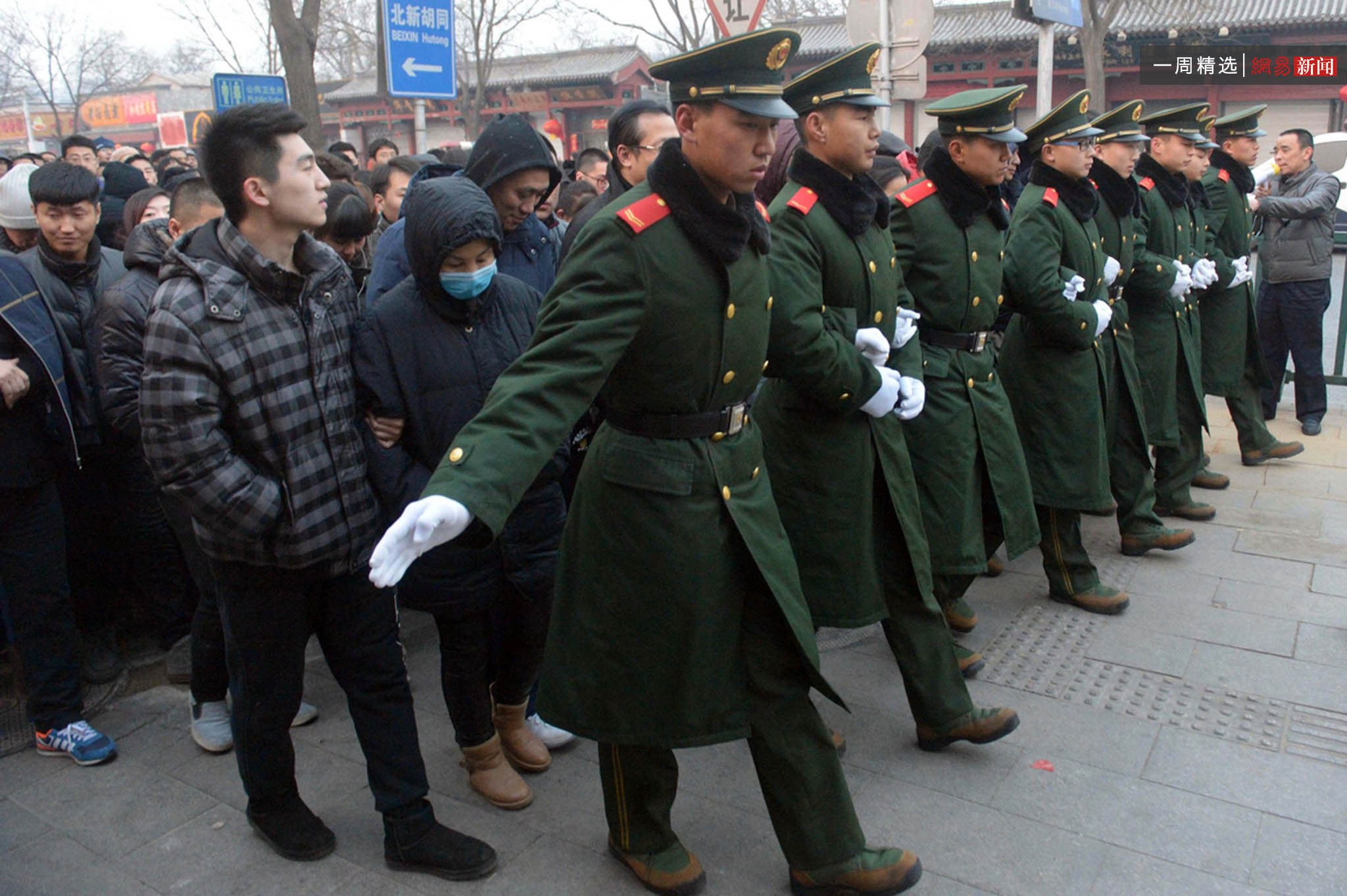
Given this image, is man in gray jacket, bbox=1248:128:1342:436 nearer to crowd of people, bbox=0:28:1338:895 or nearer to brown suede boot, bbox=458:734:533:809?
crowd of people, bbox=0:28:1338:895

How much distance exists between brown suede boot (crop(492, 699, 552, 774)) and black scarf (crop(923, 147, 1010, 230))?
6.99 feet

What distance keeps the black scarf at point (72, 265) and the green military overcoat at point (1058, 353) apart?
342cm

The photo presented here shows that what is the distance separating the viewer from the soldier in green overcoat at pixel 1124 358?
5.06m

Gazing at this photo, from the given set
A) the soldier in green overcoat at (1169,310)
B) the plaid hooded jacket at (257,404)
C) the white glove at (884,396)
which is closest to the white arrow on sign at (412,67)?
the soldier in green overcoat at (1169,310)

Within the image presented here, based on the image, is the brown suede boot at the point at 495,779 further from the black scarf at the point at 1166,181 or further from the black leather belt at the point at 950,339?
the black scarf at the point at 1166,181

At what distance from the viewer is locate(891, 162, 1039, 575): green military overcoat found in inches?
147

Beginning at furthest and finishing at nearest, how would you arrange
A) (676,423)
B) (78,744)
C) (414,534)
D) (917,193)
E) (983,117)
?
1. (917,193)
2. (983,117)
3. (78,744)
4. (676,423)
5. (414,534)

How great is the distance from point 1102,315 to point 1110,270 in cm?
46

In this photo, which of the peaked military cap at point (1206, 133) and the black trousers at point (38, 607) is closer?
the black trousers at point (38, 607)

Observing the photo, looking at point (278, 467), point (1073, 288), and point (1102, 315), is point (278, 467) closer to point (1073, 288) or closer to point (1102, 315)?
point (1073, 288)

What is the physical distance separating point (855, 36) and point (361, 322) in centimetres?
642

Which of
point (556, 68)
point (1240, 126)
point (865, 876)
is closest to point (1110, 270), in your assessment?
point (1240, 126)

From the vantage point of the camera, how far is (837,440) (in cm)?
327

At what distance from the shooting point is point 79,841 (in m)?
3.14
